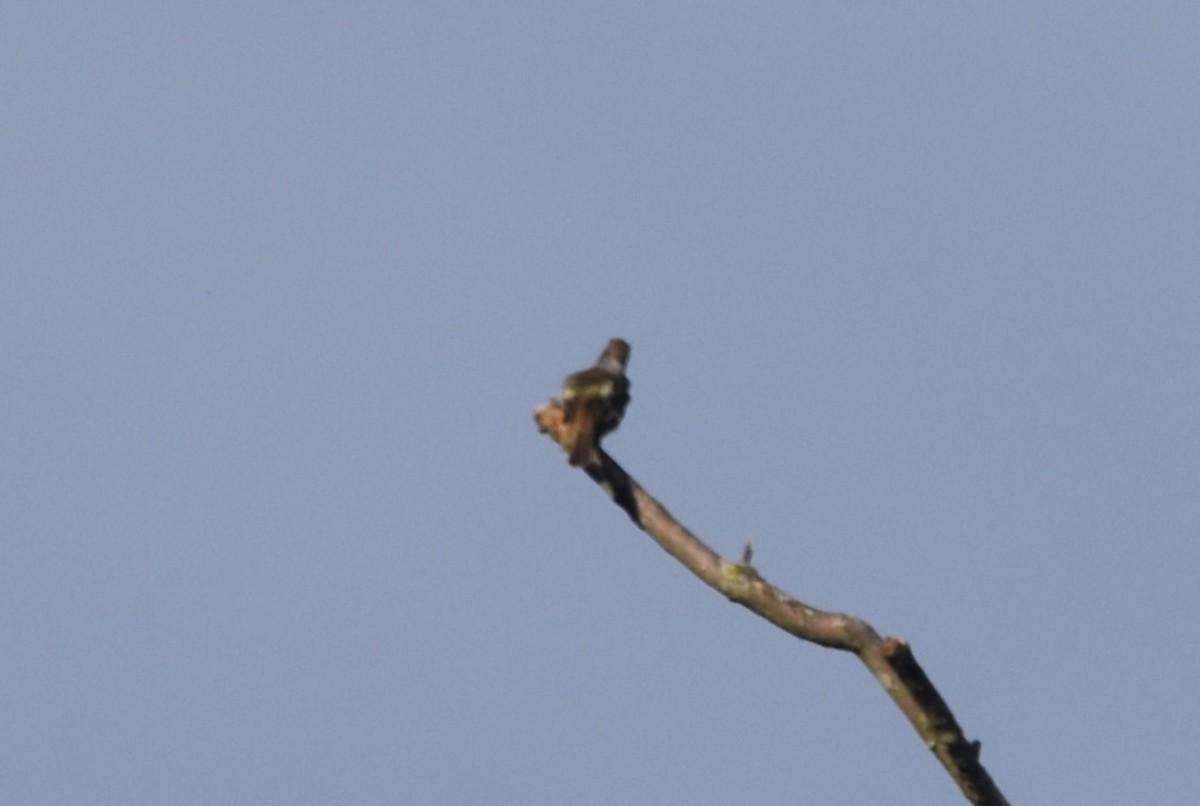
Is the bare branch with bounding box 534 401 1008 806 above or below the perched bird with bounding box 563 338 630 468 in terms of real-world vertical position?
below

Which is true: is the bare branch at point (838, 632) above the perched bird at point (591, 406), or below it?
below

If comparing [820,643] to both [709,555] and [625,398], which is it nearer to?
[709,555]

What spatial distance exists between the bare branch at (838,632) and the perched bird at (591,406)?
3.88 feet

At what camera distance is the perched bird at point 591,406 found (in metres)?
9.14

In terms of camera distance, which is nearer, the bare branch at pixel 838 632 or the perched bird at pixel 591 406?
the bare branch at pixel 838 632

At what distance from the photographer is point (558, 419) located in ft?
33.7

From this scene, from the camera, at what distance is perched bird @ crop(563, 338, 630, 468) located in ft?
30.0

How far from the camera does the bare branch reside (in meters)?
6.39

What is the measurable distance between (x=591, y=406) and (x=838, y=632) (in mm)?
3832

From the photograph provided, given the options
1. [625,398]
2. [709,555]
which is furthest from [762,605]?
[625,398]

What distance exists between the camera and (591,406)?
10.5 m

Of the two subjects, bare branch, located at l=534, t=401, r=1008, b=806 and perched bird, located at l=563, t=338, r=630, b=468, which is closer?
bare branch, located at l=534, t=401, r=1008, b=806

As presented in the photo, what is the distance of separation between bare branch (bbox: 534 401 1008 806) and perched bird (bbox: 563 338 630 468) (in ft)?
3.88

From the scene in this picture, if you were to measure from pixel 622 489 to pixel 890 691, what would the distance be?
161cm
